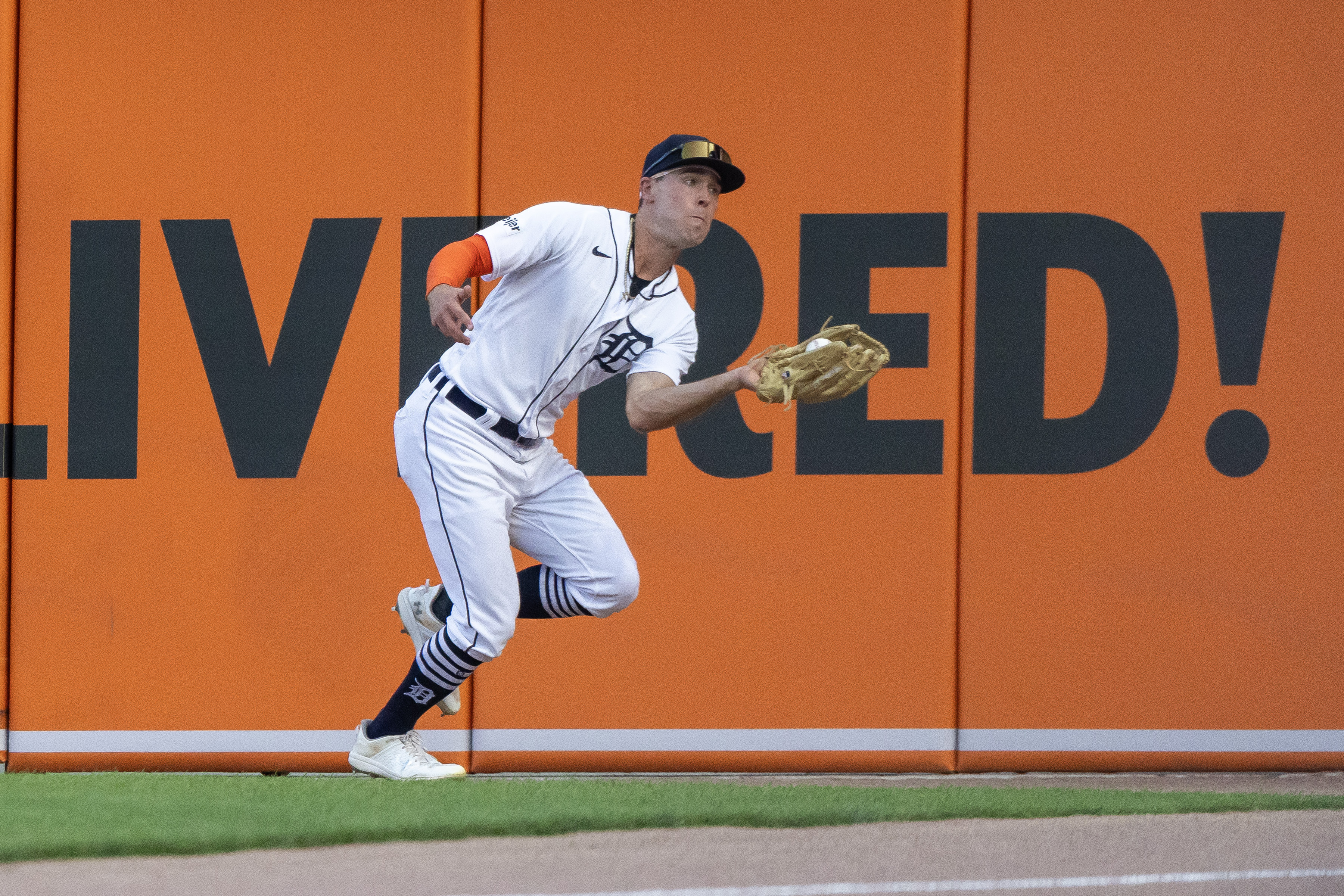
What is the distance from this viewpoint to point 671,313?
3141 mm

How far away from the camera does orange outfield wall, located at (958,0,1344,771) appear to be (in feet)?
13.3

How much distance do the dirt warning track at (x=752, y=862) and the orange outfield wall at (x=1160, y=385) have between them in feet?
4.16

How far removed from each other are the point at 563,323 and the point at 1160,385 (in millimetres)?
2219

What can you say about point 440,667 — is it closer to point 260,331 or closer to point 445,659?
point 445,659

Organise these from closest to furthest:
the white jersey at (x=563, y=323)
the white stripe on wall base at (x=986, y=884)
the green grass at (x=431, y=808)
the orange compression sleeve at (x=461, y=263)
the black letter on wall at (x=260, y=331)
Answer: the white stripe on wall base at (x=986, y=884), the green grass at (x=431, y=808), the orange compression sleeve at (x=461, y=263), the white jersey at (x=563, y=323), the black letter on wall at (x=260, y=331)

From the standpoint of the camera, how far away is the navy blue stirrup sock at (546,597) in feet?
10.4

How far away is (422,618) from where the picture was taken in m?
3.37

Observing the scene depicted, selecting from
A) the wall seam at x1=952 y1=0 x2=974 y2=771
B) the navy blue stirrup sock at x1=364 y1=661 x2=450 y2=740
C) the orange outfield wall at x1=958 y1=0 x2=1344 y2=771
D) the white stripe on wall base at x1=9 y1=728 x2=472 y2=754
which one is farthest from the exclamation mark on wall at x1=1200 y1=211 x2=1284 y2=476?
the white stripe on wall base at x1=9 y1=728 x2=472 y2=754

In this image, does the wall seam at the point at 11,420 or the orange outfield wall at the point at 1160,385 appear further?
the wall seam at the point at 11,420

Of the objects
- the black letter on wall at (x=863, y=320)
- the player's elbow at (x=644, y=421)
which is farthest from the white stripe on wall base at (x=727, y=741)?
the player's elbow at (x=644, y=421)

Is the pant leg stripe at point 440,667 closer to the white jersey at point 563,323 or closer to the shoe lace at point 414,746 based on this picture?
the shoe lace at point 414,746

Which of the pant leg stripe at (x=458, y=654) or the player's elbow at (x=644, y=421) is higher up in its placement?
the player's elbow at (x=644, y=421)

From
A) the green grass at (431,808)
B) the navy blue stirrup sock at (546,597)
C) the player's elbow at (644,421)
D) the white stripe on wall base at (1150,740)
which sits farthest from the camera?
the white stripe on wall base at (1150,740)

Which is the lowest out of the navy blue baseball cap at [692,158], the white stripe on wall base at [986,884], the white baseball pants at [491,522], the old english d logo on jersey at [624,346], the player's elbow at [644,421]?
the white stripe on wall base at [986,884]
